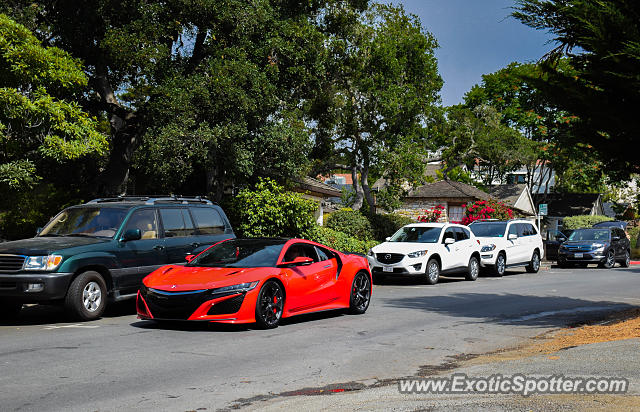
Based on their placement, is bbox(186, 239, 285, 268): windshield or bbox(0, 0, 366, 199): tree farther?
bbox(0, 0, 366, 199): tree

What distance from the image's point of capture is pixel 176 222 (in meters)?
13.2

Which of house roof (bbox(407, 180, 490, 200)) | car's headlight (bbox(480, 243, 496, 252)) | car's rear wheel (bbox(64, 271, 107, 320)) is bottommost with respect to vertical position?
car's rear wheel (bbox(64, 271, 107, 320))

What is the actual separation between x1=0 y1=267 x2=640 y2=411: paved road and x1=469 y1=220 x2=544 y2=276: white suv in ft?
32.1

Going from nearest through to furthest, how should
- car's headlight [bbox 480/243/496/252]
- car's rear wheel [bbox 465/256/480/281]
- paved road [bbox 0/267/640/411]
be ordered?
paved road [bbox 0/267/640/411] < car's rear wheel [bbox 465/256/480/281] < car's headlight [bbox 480/243/496/252]

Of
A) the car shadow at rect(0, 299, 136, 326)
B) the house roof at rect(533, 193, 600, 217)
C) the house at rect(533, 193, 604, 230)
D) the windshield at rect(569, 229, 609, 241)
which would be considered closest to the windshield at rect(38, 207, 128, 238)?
the car shadow at rect(0, 299, 136, 326)

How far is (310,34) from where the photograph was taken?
2270 cm

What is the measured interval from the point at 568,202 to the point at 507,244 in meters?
48.9

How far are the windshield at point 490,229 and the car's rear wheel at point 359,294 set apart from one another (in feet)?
46.4

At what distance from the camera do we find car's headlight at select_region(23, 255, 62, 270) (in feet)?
34.8

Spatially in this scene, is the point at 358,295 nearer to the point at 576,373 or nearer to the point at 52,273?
the point at 52,273

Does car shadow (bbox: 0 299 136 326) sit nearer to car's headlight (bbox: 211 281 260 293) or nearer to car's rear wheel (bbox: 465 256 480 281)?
car's headlight (bbox: 211 281 260 293)

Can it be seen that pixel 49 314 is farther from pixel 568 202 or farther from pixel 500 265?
pixel 568 202

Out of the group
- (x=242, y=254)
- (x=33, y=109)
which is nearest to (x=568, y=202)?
(x=33, y=109)

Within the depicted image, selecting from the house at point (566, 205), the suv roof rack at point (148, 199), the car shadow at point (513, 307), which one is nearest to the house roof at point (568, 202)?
the house at point (566, 205)
